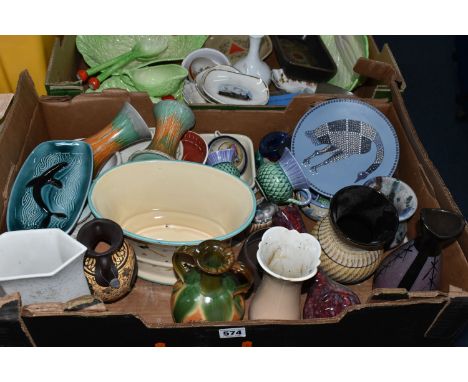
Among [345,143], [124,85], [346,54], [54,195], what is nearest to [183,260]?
[54,195]

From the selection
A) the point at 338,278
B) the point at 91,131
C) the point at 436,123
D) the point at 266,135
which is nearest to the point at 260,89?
the point at 266,135

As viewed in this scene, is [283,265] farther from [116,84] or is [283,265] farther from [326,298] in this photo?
[116,84]

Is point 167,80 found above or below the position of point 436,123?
above

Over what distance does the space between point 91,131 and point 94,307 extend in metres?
0.59

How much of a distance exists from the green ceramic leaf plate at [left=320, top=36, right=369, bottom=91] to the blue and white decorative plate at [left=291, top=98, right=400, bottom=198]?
9.0 inches

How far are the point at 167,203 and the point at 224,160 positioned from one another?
0.17 meters

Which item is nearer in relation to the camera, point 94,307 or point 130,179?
point 94,307

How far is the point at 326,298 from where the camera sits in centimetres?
96

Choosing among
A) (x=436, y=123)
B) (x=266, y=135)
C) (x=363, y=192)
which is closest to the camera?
(x=363, y=192)

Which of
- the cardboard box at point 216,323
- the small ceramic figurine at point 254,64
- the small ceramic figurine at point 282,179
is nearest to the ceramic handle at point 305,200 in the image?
the small ceramic figurine at point 282,179

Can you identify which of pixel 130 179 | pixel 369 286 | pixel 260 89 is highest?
pixel 260 89

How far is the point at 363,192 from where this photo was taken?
3.26 feet

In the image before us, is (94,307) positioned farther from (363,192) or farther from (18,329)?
(363,192)

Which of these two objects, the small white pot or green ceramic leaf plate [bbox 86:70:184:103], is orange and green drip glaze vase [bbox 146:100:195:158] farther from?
the small white pot
